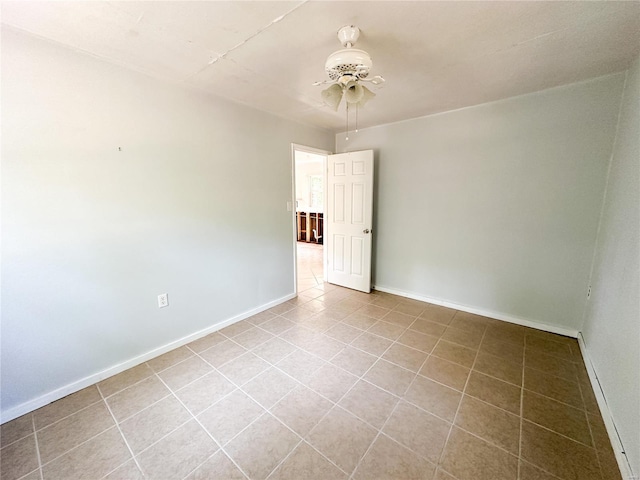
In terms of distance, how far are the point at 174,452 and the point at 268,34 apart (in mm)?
2477

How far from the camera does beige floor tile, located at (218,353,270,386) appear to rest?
1987 millimetres

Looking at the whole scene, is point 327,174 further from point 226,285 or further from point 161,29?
point 161,29

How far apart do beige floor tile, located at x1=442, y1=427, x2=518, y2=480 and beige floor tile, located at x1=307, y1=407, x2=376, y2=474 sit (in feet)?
1.38

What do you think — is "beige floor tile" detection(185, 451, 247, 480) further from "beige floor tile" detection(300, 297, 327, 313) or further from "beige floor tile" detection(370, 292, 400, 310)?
"beige floor tile" detection(370, 292, 400, 310)

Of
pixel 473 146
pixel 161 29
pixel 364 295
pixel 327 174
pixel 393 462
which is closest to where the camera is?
pixel 393 462

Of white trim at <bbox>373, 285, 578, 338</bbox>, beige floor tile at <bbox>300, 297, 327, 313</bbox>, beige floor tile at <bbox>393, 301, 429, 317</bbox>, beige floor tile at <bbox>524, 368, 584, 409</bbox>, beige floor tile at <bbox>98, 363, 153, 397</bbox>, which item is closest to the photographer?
beige floor tile at <bbox>524, 368, 584, 409</bbox>

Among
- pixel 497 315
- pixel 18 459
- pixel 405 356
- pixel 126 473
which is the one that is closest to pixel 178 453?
pixel 126 473

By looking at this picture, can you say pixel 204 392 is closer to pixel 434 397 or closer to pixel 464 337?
pixel 434 397

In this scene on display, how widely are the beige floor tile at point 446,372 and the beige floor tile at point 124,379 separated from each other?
2.23 metres

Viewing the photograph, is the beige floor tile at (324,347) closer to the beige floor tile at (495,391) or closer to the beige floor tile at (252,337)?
the beige floor tile at (252,337)

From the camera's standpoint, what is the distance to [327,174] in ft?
12.9

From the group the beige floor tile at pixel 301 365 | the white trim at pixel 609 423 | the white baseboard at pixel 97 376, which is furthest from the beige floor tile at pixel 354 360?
the white trim at pixel 609 423

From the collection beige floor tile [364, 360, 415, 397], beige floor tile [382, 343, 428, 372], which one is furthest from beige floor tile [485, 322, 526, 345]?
beige floor tile [364, 360, 415, 397]

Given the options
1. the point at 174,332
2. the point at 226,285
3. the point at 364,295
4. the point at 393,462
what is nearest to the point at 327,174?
the point at 364,295
